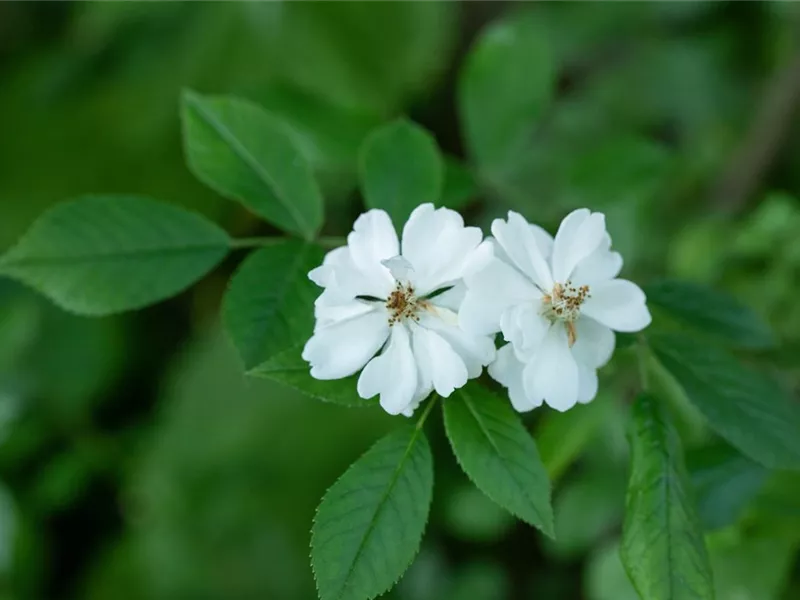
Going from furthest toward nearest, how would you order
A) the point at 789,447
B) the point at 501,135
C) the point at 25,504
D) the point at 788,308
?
the point at 25,504 < the point at 788,308 < the point at 501,135 < the point at 789,447

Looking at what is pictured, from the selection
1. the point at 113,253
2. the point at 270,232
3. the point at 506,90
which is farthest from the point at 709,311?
the point at 270,232

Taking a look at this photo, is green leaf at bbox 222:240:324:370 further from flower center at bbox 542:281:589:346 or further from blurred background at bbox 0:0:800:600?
blurred background at bbox 0:0:800:600

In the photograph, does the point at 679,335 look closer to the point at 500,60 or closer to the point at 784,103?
the point at 500,60

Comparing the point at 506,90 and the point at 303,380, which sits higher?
the point at 506,90

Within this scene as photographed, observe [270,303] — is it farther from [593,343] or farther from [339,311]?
[593,343]

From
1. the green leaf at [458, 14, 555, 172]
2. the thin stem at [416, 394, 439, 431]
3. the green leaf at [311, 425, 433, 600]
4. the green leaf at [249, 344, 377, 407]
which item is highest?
the green leaf at [458, 14, 555, 172]

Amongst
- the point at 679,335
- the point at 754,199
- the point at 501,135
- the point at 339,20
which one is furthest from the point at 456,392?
the point at 339,20

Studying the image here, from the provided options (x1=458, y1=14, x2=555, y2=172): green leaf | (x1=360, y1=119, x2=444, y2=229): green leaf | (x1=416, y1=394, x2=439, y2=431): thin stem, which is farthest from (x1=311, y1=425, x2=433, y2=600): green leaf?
(x1=458, y1=14, x2=555, y2=172): green leaf
